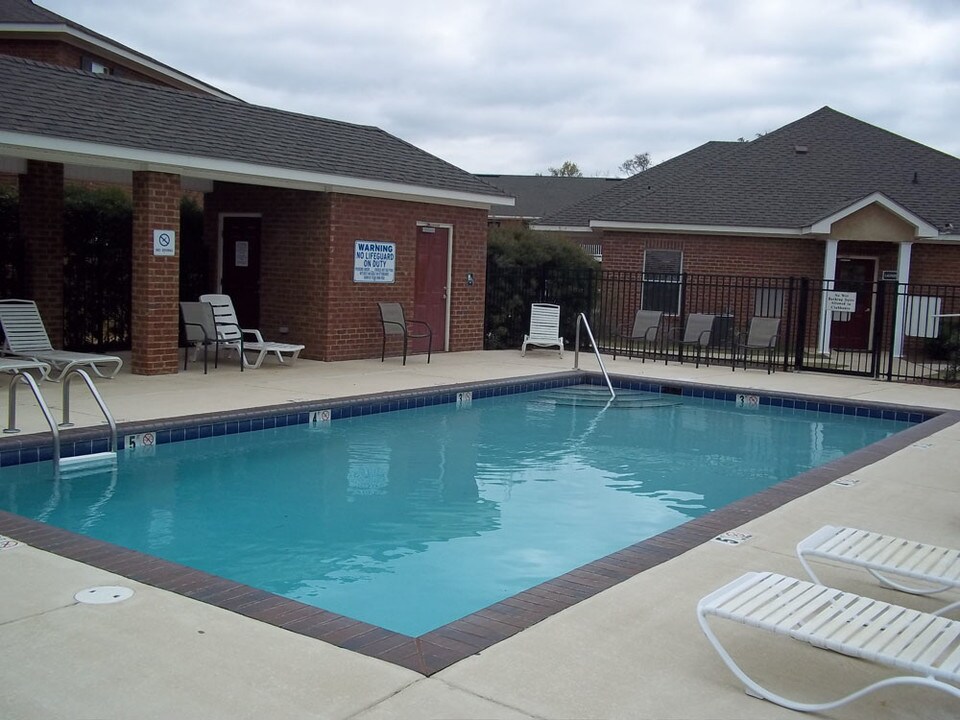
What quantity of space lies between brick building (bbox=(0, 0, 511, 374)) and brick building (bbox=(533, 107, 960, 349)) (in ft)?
18.7

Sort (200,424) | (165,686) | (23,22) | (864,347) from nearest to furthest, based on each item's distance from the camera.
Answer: (165,686)
(200,424)
(23,22)
(864,347)

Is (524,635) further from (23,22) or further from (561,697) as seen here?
(23,22)

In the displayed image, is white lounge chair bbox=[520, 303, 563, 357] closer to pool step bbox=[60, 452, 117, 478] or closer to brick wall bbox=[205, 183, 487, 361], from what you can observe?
brick wall bbox=[205, 183, 487, 361]

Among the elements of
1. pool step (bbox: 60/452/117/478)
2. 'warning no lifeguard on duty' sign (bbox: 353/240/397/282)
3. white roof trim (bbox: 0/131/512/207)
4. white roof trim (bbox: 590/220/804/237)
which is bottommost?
pool step (bbox: 60/452/117/478)

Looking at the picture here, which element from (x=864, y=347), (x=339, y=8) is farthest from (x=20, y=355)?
(x=864, y=347)

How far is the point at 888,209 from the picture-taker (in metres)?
18.7

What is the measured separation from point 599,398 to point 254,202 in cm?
601

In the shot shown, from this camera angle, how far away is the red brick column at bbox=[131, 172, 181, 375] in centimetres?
1109

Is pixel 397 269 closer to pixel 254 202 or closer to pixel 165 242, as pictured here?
pixel 254 202

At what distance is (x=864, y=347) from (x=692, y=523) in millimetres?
15812

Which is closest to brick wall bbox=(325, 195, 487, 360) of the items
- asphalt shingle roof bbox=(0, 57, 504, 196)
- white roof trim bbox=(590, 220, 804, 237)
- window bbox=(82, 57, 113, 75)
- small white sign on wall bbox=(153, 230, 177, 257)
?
asphalt shingle roof bbox=(0, 57, 504, 196)

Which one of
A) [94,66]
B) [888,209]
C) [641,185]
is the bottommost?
[888,209]

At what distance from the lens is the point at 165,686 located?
3.33 meters

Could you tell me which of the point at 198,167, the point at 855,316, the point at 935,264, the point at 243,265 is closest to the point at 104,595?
the point at 198,167
